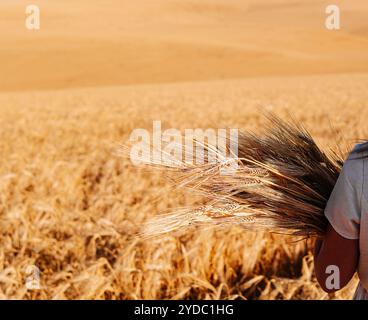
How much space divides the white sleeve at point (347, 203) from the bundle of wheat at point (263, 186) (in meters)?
0.20

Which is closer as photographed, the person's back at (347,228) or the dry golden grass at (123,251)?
the person's back at (347,228)

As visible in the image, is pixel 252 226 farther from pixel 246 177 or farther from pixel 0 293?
pixel 0 293

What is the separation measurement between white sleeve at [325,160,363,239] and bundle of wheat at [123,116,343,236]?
0.20 metres

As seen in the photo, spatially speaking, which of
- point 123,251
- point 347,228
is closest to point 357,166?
point 347,228

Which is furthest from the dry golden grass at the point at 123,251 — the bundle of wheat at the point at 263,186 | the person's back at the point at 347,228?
the person's back at the point at 347,228

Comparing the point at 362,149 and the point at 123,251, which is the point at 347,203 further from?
the point at 123,251

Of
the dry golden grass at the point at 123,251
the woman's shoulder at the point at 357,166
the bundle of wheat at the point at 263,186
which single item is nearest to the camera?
the woman's shoulder at the point at 357,166

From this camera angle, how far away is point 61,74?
242 feet

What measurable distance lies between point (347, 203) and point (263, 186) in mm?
321

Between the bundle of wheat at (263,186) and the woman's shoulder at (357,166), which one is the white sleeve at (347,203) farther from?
the bundle of wheat at (263,186)

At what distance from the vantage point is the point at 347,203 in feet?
3.77

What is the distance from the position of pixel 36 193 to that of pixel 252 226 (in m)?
4.13

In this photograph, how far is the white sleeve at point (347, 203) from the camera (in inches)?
44.3
